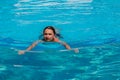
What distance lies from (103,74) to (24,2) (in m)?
4.99

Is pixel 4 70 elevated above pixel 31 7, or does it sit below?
below

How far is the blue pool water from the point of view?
591cm

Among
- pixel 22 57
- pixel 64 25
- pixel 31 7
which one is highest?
pixel 31 7

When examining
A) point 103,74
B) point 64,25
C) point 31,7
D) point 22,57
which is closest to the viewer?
point 103,74

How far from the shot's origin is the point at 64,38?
26.2ft

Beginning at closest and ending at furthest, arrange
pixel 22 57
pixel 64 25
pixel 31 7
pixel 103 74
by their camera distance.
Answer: pixel 103 74 → pixel 22 57 → pixel 64 25 → pixel 31 7

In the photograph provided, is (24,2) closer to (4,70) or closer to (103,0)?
(103,0)

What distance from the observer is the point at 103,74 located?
584 cm

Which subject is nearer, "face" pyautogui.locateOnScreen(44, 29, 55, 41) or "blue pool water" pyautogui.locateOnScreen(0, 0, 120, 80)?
"blue pool water" pyautogui.locateOnScreen(0, 0, 120, 80)

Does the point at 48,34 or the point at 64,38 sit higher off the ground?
the point at 64,38

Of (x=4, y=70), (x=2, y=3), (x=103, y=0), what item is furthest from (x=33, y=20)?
(x=4, y=70)

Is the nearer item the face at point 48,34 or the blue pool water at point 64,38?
the blue pool water at point 64,38

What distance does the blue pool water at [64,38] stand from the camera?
5910 millimetres

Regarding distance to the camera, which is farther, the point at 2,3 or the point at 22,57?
the point at 2,3
